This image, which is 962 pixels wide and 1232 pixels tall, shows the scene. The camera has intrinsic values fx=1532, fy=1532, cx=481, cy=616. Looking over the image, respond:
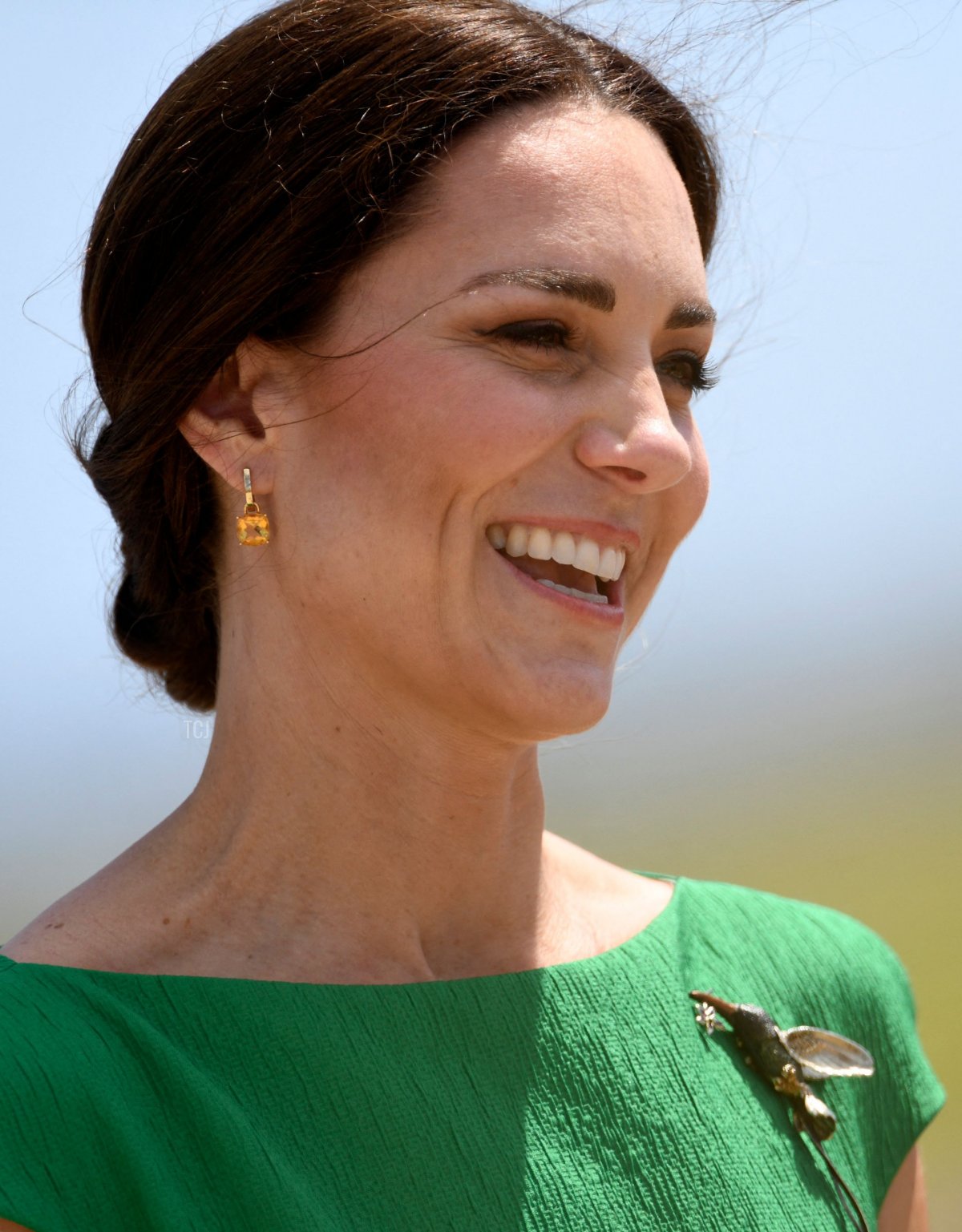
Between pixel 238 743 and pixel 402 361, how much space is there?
0.55m

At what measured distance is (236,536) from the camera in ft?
6.72

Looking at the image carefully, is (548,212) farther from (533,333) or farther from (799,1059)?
(799,1059)

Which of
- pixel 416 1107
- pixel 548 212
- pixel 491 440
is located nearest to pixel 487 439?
pixel 491 440

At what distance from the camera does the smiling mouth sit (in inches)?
72.6

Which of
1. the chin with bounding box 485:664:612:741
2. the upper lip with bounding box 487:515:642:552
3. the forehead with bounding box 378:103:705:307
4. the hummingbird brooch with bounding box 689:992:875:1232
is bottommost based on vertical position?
the hummingbird brooch with bounding box 689:992:875:1232

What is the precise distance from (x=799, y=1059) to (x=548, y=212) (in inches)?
45.8

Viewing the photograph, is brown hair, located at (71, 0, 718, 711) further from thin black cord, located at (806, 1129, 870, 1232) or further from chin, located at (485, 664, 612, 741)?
thin black cord, located at (806, 1129, 870, 1232)

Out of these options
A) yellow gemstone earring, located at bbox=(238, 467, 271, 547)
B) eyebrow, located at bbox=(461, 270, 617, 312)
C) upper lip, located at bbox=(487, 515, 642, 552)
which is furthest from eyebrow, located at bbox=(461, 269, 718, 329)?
yellow gemstone earring, located at bbox=(238, 467, 271, 547)

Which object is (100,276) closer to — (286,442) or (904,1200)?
(286,442)

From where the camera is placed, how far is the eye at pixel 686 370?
2018 mm

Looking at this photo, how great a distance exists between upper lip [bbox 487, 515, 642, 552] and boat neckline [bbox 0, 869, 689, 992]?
0.55 metres

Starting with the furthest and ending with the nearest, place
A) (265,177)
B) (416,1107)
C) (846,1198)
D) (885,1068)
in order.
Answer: (885,1068), (846,1198), (265,177), (416,1107)

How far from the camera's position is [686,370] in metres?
2.07

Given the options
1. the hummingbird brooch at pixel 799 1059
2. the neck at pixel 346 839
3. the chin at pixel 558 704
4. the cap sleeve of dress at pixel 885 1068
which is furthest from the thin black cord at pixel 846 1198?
the chin at pixel 558 704
